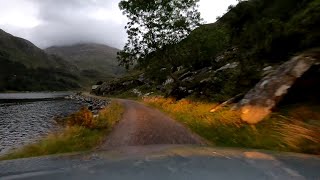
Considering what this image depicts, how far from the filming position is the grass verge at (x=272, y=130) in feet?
37.3

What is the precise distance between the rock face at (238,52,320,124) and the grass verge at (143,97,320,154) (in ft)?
1.65

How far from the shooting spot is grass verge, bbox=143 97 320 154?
11383mm

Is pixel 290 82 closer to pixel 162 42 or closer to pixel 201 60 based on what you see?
pixel 162 42

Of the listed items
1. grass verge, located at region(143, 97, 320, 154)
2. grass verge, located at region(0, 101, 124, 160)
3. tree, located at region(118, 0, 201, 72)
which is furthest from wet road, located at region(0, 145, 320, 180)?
tree, located at region(118, 0, 201, 72)

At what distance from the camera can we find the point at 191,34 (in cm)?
4634

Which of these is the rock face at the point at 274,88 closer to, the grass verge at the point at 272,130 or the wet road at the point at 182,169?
the grass verge at the point at 272,130

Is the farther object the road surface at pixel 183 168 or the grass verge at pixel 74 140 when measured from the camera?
the grass verge at pixel 74 140

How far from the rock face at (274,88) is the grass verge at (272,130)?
504 mm

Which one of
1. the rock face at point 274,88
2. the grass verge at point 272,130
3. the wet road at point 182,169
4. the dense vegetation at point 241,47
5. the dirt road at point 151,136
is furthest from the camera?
the dense vegetation at point 241,47

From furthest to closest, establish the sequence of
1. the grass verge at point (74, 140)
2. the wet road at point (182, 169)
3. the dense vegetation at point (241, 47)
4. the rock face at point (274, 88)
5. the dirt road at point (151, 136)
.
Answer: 1. the dense vegetation at point (241, 47)
2. the dirt road at point (151, 136)
3. the rock face at point (274, 88)
4. the grass verge at point (74, 140)
5. the wet road at point (182, 169)

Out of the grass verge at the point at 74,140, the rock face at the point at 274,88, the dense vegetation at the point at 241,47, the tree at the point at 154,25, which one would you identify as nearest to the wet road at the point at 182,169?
the grass verge at the point at 74,140

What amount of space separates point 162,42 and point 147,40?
174 cm

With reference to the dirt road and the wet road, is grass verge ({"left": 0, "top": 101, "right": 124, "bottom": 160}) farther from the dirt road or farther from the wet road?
the wet road

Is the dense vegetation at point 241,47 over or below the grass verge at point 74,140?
over
